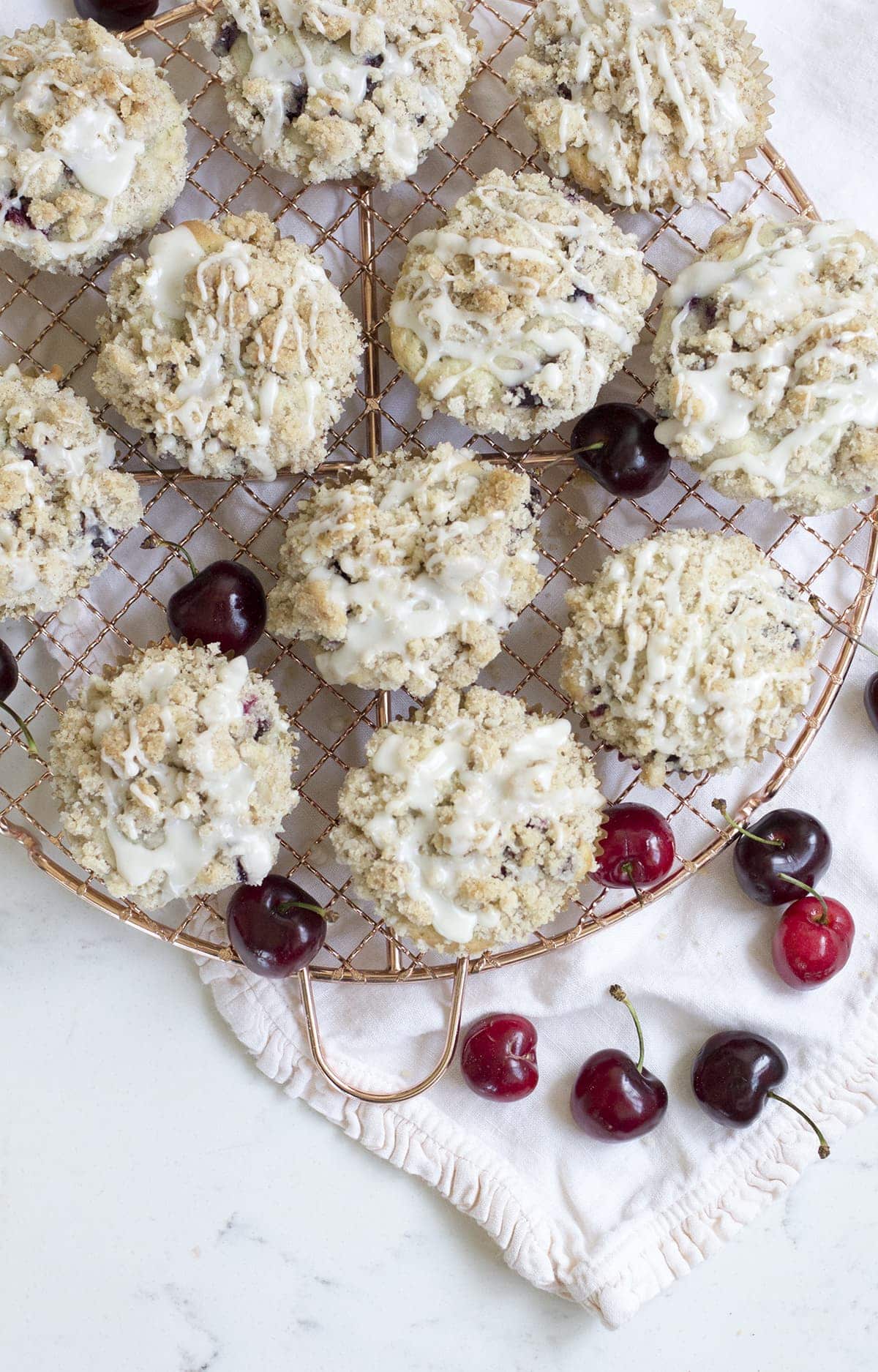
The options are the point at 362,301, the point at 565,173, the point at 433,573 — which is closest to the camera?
the point at 433,573

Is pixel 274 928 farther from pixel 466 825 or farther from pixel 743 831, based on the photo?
pixel 743 831

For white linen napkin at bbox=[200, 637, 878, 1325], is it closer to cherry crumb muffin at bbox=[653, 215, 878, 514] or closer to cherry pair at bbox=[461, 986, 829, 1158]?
cherry pair at bbox=[461, 986, 829, 1158]

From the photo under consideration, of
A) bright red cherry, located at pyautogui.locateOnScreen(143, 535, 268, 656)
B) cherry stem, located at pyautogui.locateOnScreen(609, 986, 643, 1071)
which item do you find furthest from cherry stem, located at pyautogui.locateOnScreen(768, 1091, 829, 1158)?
bright red cherry, located at pyautogui.locateOnScreen(143, 535, 268, 656)

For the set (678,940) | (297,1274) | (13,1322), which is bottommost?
(13,1322)

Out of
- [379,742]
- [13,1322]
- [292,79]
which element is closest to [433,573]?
[379,742]

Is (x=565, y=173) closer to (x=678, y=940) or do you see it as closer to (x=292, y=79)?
(x=292, y=79)

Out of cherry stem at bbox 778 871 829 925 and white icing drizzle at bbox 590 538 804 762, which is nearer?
white icing drizzle at bbox 590 538 804 762

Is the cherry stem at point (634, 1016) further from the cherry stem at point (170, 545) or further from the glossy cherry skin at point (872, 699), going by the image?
the cherry stem at point (170, 545)

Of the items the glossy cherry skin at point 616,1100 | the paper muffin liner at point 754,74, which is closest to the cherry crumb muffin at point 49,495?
A: the paper muffin liner at point 754,74
